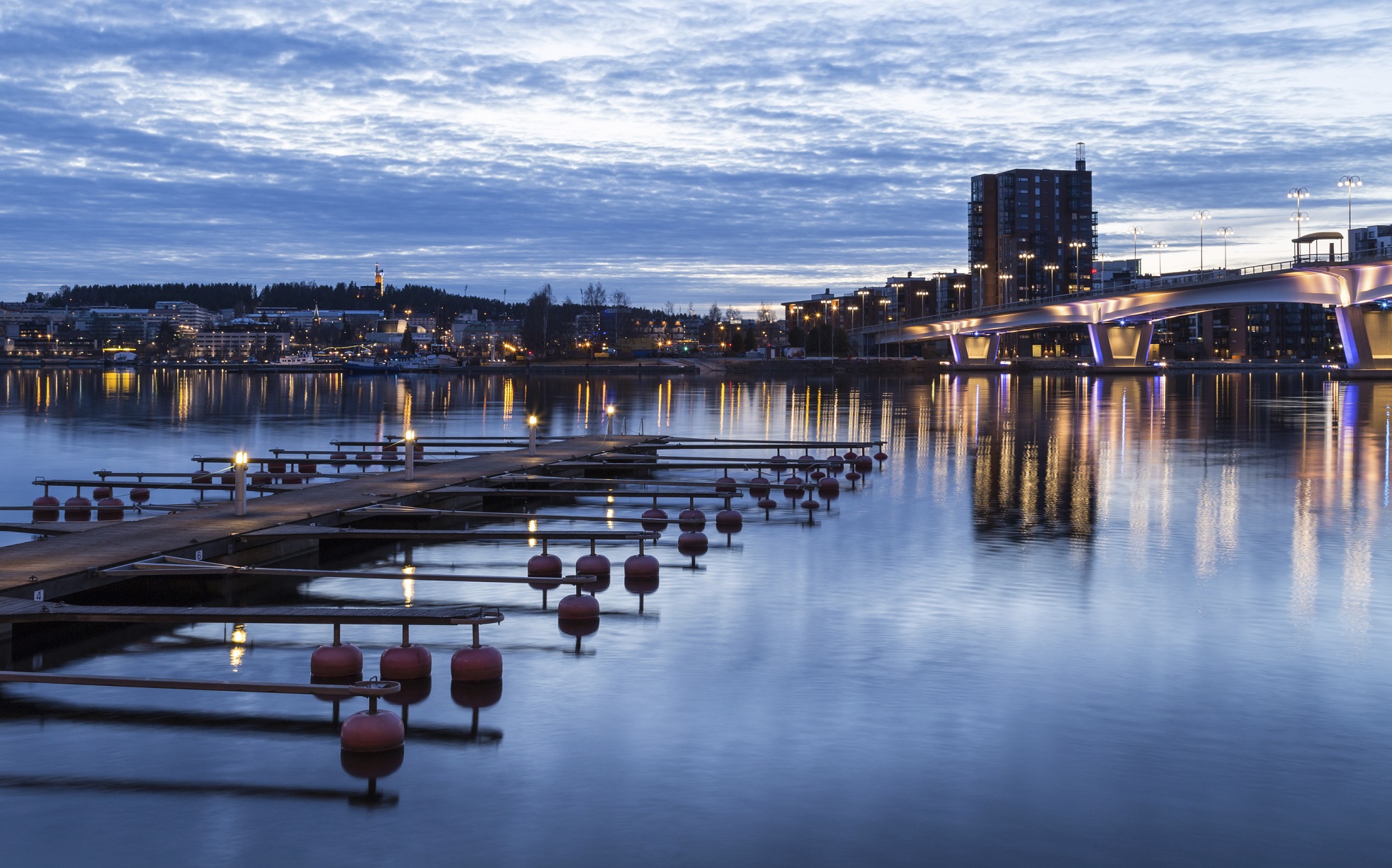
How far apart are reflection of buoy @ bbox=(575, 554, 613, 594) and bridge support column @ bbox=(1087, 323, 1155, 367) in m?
155

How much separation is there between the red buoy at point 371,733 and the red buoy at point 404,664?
Answer: 234 centimetres

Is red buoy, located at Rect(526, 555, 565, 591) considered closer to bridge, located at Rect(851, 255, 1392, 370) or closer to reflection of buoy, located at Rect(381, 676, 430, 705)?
→ reflection of buoy, located at Rect(381, 676, 430, 705)

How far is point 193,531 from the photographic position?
2314 cm

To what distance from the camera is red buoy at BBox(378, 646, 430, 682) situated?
1591cm

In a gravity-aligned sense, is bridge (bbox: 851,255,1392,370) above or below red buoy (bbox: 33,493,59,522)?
above

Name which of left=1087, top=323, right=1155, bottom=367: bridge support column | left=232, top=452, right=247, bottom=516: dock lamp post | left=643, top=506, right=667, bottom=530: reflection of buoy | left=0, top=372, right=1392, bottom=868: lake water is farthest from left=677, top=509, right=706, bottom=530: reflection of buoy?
left=1087, top=323, right=1155, bottom=367: bridge support column

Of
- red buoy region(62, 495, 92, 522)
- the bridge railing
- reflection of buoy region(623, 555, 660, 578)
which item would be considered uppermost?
the bridge railing

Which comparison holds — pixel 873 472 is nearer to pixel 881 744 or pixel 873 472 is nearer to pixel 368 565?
pixel 368 565

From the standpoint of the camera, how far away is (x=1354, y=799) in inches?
483

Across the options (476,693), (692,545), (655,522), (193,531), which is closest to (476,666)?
(476,693)

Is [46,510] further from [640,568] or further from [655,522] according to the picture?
[640,568]

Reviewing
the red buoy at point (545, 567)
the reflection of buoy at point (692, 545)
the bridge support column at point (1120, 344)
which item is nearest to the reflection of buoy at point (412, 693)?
the red buoy at point (545, 567)

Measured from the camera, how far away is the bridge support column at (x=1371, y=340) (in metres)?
123

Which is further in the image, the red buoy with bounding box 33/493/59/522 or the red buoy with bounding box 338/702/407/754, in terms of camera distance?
the red buoy with bounding box 33/493/59/522
